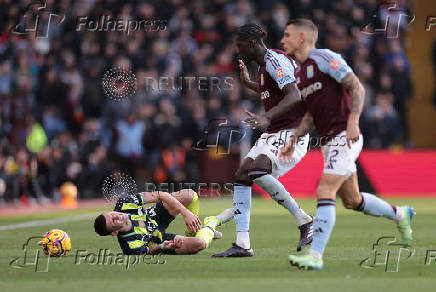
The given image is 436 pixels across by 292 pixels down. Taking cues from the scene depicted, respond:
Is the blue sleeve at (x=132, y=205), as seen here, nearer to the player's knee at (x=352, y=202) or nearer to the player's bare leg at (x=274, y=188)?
the player's bare leg at (x=274, y=188)

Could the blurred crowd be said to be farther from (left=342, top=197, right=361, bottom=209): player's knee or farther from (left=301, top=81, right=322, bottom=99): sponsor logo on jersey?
(left=301, top=81, right=322, bottom=99): sponsor logo on jersey

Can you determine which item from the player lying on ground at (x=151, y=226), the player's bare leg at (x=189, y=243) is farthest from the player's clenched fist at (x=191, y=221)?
the player's bare leg at (x=189, y=243)

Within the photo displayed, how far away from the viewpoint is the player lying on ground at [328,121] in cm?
820

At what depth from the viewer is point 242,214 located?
980 cm

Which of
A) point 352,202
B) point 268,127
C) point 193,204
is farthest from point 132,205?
point 352,202

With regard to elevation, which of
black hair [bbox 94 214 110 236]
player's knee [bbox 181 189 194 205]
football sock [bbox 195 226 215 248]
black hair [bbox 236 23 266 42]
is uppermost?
black hair [bbox 236 23 266 42]

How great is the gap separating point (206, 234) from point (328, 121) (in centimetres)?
231

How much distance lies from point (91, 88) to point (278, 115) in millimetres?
13687

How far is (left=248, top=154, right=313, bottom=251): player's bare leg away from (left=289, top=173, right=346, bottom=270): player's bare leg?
1722 millimetres

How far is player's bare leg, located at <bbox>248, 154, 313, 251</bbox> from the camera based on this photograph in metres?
9.95

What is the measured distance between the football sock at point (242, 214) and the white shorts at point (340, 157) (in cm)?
166

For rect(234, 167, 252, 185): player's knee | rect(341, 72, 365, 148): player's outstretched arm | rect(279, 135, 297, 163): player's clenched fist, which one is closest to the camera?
rect(341, 72, 365, 148): player's outstretched arm

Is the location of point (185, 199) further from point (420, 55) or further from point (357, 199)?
point (420, 55)

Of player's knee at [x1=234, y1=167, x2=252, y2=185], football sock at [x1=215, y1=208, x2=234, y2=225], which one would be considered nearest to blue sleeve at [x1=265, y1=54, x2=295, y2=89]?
player's knee at [x1=234, y1=167, x2=252, y2=185]
